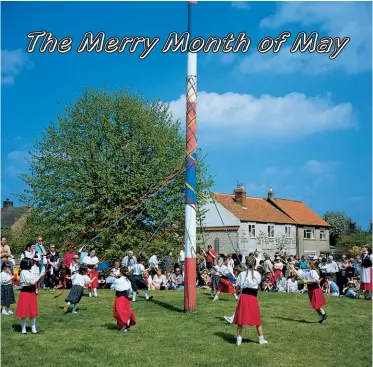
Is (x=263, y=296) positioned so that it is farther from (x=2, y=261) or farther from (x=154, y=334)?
(x=2, y=261)

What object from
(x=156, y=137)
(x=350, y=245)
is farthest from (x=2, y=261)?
(x=350, y=245)

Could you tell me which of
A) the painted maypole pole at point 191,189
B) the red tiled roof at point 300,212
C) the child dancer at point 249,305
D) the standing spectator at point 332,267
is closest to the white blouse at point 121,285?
the painted maypole pole at point 191,189

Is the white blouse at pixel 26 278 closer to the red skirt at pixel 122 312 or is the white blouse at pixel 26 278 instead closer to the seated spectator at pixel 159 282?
the red skirt at pixel 122 312

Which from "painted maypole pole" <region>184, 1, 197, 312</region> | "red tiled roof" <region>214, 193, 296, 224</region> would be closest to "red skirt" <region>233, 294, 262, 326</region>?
"painted maypole pole" <region>184, 1, 197, 312</region>

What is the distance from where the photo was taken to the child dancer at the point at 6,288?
40.3 feet

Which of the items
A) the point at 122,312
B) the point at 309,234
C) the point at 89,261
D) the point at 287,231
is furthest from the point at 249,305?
the point at 309,234

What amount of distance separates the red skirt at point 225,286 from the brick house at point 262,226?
23.1 m

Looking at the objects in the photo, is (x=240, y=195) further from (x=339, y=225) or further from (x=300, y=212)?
(x=339, y=225)

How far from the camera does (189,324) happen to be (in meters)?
11.7

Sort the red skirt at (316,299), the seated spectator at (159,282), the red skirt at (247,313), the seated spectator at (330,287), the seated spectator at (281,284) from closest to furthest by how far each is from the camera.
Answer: the red skirt at (247,313), the red skirt at (316,299), the seated spectator at (330,287), the seated spectator at (281,284), the seated spectator at (159,282)

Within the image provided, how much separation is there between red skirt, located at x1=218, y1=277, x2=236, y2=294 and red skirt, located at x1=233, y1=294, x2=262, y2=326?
19.0ft

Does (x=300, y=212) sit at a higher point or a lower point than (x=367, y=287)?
higher

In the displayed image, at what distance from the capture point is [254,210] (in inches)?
1784

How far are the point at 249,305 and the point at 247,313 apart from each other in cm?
17
